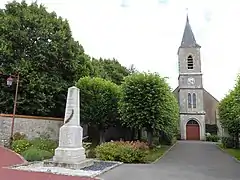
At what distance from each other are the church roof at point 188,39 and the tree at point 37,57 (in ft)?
78.4

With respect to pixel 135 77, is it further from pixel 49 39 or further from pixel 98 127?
pixel 49 39

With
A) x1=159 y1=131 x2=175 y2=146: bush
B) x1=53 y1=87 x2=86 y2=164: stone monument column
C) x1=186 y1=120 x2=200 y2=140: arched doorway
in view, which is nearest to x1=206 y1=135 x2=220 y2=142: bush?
x1=186 y1=120 x2=200 y2=140: arched doorway

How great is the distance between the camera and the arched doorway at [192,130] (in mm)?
38188

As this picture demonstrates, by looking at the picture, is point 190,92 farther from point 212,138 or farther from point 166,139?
point 166,139

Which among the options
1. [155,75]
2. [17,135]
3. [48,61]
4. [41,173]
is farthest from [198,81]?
[41,173]

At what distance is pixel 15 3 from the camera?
70.1 feet

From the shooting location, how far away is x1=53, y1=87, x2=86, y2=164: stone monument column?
10624 mm

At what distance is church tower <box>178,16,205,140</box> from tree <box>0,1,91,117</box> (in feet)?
70.4

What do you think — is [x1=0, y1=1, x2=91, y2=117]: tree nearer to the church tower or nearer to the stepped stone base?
the stepped stone base

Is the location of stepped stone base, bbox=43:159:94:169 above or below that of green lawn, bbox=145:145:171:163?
above

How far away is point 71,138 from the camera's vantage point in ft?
36.0

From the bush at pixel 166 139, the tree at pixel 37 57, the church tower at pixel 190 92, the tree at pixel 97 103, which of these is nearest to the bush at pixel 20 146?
the tree at pixel 37 57

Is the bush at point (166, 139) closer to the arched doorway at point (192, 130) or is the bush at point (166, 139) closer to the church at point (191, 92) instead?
the church at point (191, 92)

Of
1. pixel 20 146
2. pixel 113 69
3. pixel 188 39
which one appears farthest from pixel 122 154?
pixel 188 39
